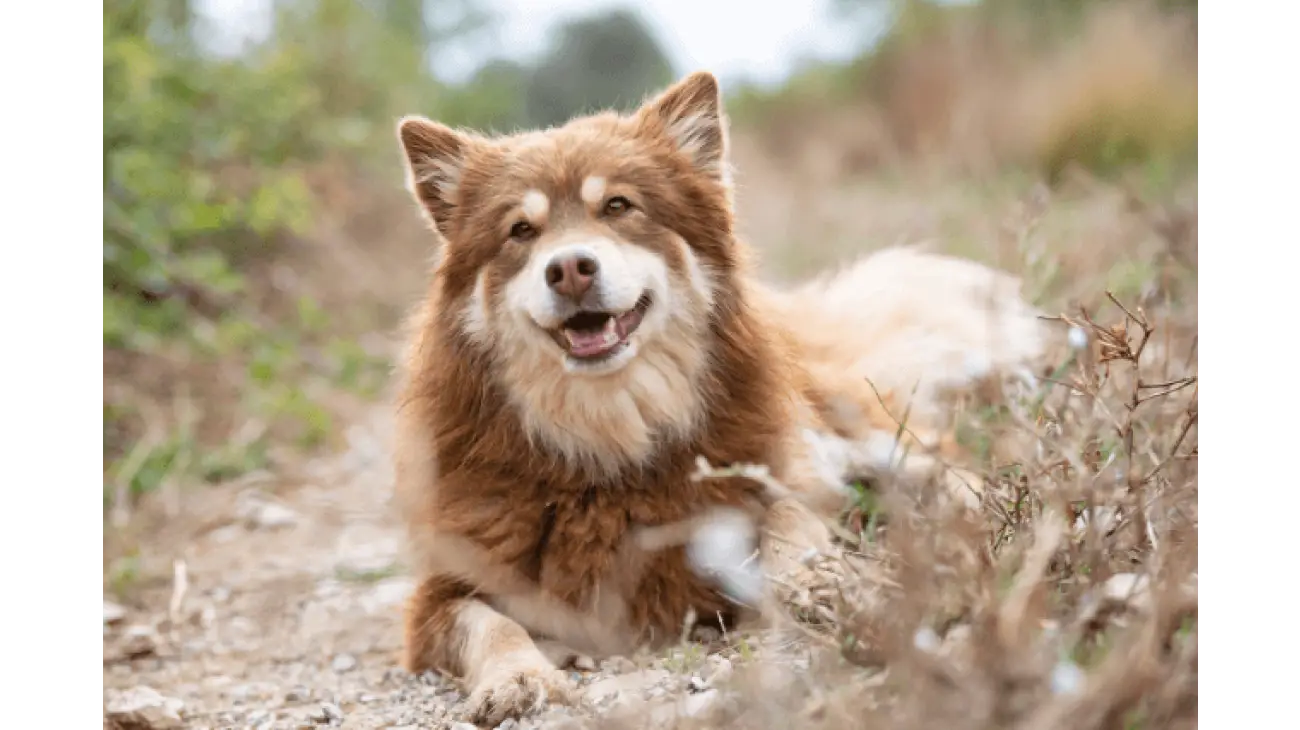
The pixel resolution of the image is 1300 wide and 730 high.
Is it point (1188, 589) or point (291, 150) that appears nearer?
point (1188, 589)

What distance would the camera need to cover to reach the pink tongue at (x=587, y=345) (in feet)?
11.0

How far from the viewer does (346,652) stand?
13.2ft

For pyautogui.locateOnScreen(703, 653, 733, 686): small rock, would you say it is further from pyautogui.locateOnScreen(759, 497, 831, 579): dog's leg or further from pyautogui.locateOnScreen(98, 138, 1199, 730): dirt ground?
pyautogui.locateOnScreen(759, 497, 831, 579): dog's leg

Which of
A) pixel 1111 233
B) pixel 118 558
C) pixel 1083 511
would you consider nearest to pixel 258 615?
pixel 118 558

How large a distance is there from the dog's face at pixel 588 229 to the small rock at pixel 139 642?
187cm

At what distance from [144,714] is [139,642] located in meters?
1.00

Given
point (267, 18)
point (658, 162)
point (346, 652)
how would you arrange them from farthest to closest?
point (267, 18), point (346, 652), point (658, 162)

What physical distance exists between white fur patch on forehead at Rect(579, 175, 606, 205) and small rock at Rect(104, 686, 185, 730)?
2.00 metres

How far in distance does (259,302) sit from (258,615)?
428 cm

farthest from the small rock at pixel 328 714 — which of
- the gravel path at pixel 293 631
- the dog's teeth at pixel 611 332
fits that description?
the dog's teeth at pixel 611 332

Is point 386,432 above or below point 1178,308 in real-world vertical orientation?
below
